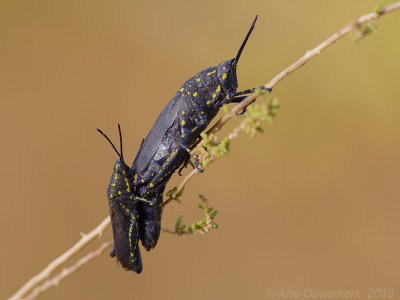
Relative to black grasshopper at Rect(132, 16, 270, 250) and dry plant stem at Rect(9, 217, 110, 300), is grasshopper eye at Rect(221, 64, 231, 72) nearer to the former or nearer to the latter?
black grasshopper at Rect(132, 16, 270, 250)

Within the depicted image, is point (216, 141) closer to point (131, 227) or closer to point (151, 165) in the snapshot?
point (151, 165)

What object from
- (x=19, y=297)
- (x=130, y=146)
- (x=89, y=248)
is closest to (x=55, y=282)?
(x=19, y=297)

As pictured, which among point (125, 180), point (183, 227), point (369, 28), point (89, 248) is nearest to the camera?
point (369, 28)

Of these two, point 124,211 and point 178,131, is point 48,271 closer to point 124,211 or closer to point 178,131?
point 124,211

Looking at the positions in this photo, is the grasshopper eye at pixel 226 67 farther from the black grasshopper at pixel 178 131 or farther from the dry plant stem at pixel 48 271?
the dry plant stem at pixel 48 271

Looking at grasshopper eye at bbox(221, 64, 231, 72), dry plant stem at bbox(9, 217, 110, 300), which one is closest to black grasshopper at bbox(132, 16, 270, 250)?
grasshopper eye at bbox(221, 64, 231, 72)

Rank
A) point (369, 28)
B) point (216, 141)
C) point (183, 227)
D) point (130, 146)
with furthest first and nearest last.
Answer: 1. point (130, 146)
2. point (183, 227)
3. point (216, 141)
4. point (369, 28)

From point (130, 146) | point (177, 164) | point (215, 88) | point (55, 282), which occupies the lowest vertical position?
point (55, 282)
